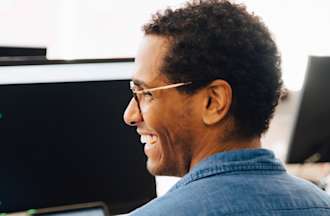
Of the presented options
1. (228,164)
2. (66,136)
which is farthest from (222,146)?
(66,136)

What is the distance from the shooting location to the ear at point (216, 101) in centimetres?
94

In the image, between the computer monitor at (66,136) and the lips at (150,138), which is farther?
the computer monitor at (66,136)

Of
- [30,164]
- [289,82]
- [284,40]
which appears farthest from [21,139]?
[284,40]

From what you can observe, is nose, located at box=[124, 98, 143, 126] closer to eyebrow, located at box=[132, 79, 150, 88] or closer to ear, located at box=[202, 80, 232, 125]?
eyebrow, located at box=[132, 79, 150, 88]

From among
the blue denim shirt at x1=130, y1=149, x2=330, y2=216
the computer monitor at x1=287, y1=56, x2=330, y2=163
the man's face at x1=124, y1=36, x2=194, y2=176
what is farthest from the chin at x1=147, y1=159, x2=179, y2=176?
the computer monitor at x1=287, y1=56, x2=330, y2=163

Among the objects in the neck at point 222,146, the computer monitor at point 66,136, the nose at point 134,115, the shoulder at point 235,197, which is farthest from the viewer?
the computer monitor at point 66,136

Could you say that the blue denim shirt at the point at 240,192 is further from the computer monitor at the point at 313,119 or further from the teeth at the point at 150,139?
the computer monitor at the point at 313,119

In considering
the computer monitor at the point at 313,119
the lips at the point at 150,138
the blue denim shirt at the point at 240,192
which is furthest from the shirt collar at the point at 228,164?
the computer monitor at the point at 313,119

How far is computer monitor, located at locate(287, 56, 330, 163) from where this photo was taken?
5.72 ft

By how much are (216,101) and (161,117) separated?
0.11 metres

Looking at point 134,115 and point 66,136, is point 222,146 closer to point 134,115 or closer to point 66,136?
point 134,115

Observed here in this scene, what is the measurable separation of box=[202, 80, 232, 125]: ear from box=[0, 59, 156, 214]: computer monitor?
408mm

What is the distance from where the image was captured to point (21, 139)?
49.4 inches

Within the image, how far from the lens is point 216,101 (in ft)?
3.09
